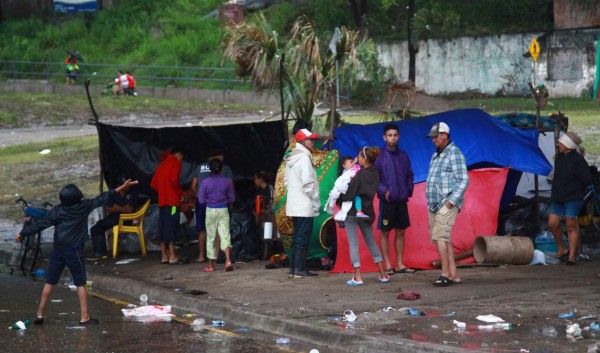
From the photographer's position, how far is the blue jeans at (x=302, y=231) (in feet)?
47.0

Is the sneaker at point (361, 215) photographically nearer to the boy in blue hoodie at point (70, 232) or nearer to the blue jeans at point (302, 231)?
the blue jeans at point (302, 231)

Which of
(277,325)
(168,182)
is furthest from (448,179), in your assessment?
(168,182)

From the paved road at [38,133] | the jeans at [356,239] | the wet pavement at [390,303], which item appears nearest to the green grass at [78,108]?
the paved road at [38,133]

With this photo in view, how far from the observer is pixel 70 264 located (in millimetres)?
12211

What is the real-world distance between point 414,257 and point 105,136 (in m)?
5.75

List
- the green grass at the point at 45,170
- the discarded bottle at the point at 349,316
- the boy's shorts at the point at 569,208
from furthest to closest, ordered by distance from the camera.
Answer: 1. the green grass at the point at 45,170
2. the boy's shorts at the point at 569,208
3. the discarded bottle at the point at 349,316

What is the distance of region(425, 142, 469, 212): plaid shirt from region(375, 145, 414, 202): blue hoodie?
1.16 meters

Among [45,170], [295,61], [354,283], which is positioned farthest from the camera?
[45,170]

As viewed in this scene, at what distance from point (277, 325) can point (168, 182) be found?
17.7ft

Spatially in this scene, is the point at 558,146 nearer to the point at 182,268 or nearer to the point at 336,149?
the point at 336,149

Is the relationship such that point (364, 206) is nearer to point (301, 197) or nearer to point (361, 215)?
point (361, 215)

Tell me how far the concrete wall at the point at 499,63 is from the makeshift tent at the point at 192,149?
27.8 metres

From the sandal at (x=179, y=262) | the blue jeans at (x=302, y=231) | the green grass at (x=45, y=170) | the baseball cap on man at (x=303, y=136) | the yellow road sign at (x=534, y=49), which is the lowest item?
the green grass at (x=45, y=170)

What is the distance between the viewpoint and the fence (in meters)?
46.7
